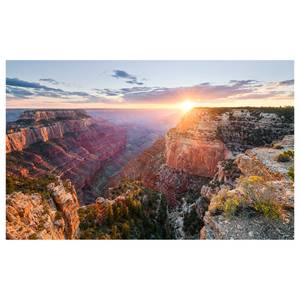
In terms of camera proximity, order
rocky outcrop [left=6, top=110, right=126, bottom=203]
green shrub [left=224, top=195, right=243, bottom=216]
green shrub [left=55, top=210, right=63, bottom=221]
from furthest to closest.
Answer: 1. rocky outcrop [left=6, top=110, right=126, bottom=203]
2. green shrub [left=55, top=210, right=63, bottom=221]
3. green shrub [left=224, top=195, right=243, bottom=216]

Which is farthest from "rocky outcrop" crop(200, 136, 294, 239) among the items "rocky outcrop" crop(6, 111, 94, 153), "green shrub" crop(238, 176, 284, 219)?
"rocky outcrop" crop(6, 111, 94, 153)

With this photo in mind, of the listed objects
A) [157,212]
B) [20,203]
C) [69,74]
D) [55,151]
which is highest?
[69,74]

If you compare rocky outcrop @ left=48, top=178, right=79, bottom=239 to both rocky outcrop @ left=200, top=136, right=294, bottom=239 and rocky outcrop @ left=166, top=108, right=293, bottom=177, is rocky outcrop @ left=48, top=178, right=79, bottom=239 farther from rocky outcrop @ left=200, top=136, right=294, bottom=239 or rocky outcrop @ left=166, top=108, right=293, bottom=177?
rocky outcrop @ left=166, top=108, right=293, bottom=177

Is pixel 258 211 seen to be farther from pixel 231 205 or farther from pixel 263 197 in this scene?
pixel 231 205

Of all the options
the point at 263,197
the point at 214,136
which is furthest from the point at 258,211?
the point at 214,136

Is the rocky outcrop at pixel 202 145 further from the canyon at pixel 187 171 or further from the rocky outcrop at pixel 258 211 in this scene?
the rocky outcrop at pixel 258 211
